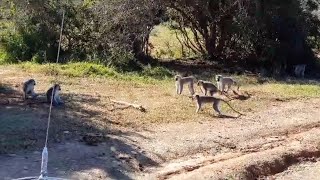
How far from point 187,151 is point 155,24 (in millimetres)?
9521

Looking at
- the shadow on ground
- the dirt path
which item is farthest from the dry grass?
the dirt path

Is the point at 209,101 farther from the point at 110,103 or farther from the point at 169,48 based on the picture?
the point at 169,48

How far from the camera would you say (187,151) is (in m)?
10.4

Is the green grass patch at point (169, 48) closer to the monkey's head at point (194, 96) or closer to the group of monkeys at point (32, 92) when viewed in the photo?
the monkey's head at point (194, 96)

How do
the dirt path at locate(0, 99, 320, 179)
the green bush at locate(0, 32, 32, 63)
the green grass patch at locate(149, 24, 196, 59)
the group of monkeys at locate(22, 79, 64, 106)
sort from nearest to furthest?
1. the dirt path at locate(0, 99, 320, 179)
2. the group of monkeys at locate(22, 79, 64, 106)
3. the green bush at locate(0, 32, 32, 63)
4. the green grass patch at locate(149, 24, 196, 59)

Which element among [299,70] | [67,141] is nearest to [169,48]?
[299,70]

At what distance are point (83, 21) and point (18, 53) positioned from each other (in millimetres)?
2338

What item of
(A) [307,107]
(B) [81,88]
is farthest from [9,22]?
(A) [307,107]

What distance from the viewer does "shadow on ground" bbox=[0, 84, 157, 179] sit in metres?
9.22

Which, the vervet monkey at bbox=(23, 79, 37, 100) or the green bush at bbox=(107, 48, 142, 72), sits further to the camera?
the green bush at bbox=(107, 48, 142, 72)

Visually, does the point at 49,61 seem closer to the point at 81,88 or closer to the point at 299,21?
the point at 81,88

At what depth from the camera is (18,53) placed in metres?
20.0

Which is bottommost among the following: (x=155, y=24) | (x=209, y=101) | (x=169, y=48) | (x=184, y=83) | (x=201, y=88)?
(x=209, y=101)

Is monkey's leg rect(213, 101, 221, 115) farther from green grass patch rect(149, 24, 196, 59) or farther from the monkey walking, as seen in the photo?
green grass patch rect(149, 24, 196, 59)
